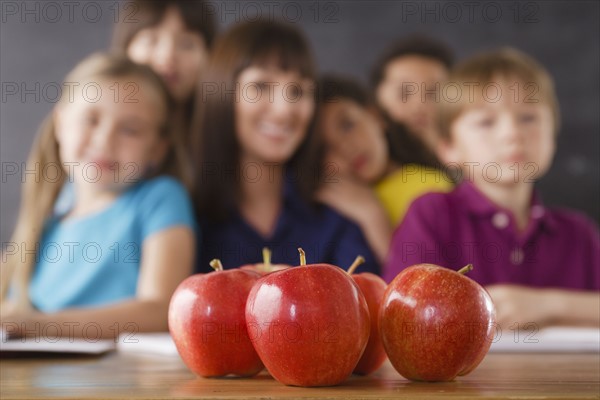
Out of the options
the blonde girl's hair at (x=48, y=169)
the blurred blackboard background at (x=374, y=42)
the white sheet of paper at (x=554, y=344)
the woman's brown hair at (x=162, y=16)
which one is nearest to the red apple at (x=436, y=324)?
the white sheet of paper at (x=554, y=344)

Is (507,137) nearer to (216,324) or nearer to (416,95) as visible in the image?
(416,95)

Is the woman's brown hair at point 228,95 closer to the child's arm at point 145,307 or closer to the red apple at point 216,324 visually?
the child's arm at point 145,307

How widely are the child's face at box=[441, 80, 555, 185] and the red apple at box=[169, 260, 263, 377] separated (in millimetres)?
1160

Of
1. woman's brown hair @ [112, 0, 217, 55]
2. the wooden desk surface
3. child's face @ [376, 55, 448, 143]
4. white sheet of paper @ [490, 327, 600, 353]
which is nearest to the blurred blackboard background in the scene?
child's face @ [376, 55, 448, 143]

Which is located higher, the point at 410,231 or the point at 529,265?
the point at 410,231

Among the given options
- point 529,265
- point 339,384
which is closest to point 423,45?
point 529,265

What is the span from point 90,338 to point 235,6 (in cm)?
193

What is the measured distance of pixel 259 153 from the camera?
192 centimetres

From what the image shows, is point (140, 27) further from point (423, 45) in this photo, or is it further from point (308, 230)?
point (423, 45)

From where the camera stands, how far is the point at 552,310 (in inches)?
59.9

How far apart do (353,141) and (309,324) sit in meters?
1.48

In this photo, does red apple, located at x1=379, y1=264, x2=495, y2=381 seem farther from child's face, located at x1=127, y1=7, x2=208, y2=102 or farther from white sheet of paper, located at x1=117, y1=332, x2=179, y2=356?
child's face, located at x1=127, y1=7, x2=208, y2=102

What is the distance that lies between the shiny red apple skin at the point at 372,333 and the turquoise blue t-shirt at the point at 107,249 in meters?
1.02

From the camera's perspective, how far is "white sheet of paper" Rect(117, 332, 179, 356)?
1014 millimetres
